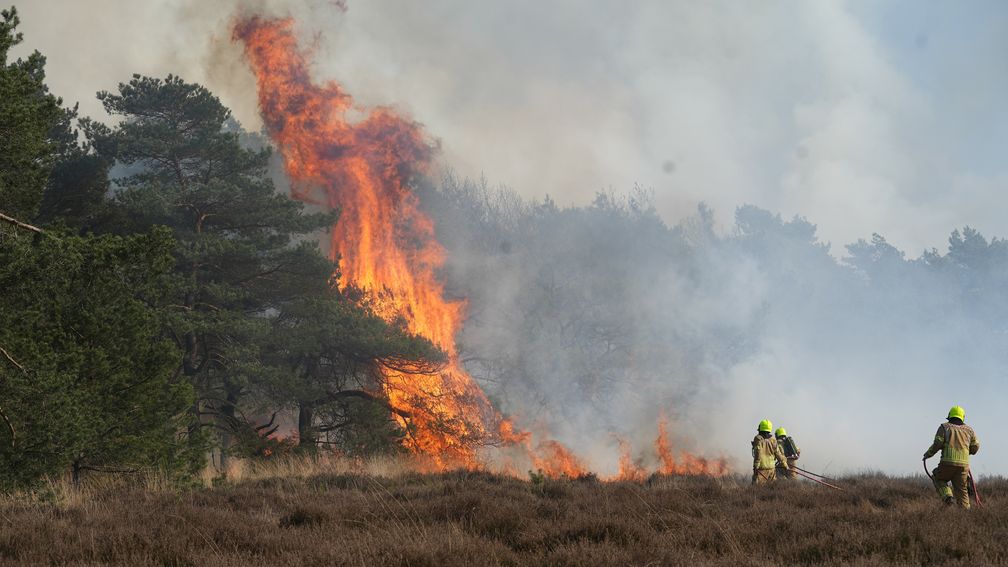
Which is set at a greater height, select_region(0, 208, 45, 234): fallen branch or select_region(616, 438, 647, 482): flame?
select_region(0, 208, 45, 234): fallen branch

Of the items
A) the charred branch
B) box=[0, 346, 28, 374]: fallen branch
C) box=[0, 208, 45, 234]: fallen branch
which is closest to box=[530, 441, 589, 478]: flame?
the charred branch

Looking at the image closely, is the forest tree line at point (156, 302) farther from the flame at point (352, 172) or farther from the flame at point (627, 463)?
the flame at point (627, 463)

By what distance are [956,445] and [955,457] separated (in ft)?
0.59

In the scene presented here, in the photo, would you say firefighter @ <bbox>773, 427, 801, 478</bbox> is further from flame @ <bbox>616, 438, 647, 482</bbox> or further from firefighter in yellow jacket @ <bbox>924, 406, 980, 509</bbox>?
flame @ <bbox>616, 438, 647, 482</bbox>

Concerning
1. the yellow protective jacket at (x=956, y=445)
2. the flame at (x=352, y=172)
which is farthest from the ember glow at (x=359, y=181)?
the yellow protective jacket at (x=956, y=445)

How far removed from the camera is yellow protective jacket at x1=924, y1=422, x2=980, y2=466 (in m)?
9.74

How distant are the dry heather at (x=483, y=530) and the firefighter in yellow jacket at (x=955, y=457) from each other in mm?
444

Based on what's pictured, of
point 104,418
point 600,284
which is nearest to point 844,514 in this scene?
point 104,418

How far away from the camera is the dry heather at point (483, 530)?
550cm

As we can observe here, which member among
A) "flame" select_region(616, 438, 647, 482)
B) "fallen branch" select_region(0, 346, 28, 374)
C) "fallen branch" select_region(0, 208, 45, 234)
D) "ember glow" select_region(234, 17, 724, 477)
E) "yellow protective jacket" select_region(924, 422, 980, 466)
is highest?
"ember glow" select_region(234, 17, 724, 477)

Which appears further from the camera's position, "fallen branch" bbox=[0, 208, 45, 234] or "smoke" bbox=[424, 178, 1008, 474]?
"smoke" bbox=[424, 178, 1008, 474]

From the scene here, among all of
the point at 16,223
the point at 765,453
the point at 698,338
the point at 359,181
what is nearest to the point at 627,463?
the point at 698,338

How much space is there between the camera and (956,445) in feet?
32.2

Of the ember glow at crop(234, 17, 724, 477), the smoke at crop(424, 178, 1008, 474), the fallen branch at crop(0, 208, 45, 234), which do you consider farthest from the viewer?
the smoke at crop(424, 178, 1008, 474)
